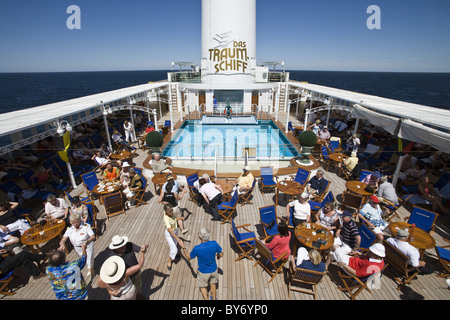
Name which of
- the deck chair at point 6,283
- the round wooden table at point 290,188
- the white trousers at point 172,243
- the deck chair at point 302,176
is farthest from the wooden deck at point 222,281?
the deck chair at point 302,176

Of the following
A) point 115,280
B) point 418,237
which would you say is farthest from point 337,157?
point 115,280

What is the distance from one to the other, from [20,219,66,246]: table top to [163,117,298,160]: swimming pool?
5024 millimetres

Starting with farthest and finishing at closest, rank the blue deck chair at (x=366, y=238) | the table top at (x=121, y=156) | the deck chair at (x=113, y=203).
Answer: the table top at (x=121, y=156)
the deck chair at (x=113, y=203)
the blue deck chair at (x=366, y=238)

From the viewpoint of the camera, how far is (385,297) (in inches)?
159

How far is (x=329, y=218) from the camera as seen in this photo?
5102 mm

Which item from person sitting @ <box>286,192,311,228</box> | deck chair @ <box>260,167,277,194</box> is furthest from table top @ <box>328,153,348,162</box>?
person sitting @ <box>286,192,311,228</box>

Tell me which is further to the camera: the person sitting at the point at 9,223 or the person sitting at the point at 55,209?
the person sitting at the point at 55,209

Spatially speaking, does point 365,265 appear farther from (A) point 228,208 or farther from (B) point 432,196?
(B) point 432,196

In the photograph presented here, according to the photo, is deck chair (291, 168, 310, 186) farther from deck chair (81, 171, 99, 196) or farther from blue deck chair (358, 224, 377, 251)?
deck chair (81, 171, 99, 196)

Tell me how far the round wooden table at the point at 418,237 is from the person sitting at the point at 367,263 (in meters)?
1.39

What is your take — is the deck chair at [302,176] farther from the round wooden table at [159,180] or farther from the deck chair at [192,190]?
the round wooden table at [159,180]

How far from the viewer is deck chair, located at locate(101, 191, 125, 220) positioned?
240 inches

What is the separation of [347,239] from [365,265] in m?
0.85

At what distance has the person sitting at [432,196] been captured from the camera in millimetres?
6242
